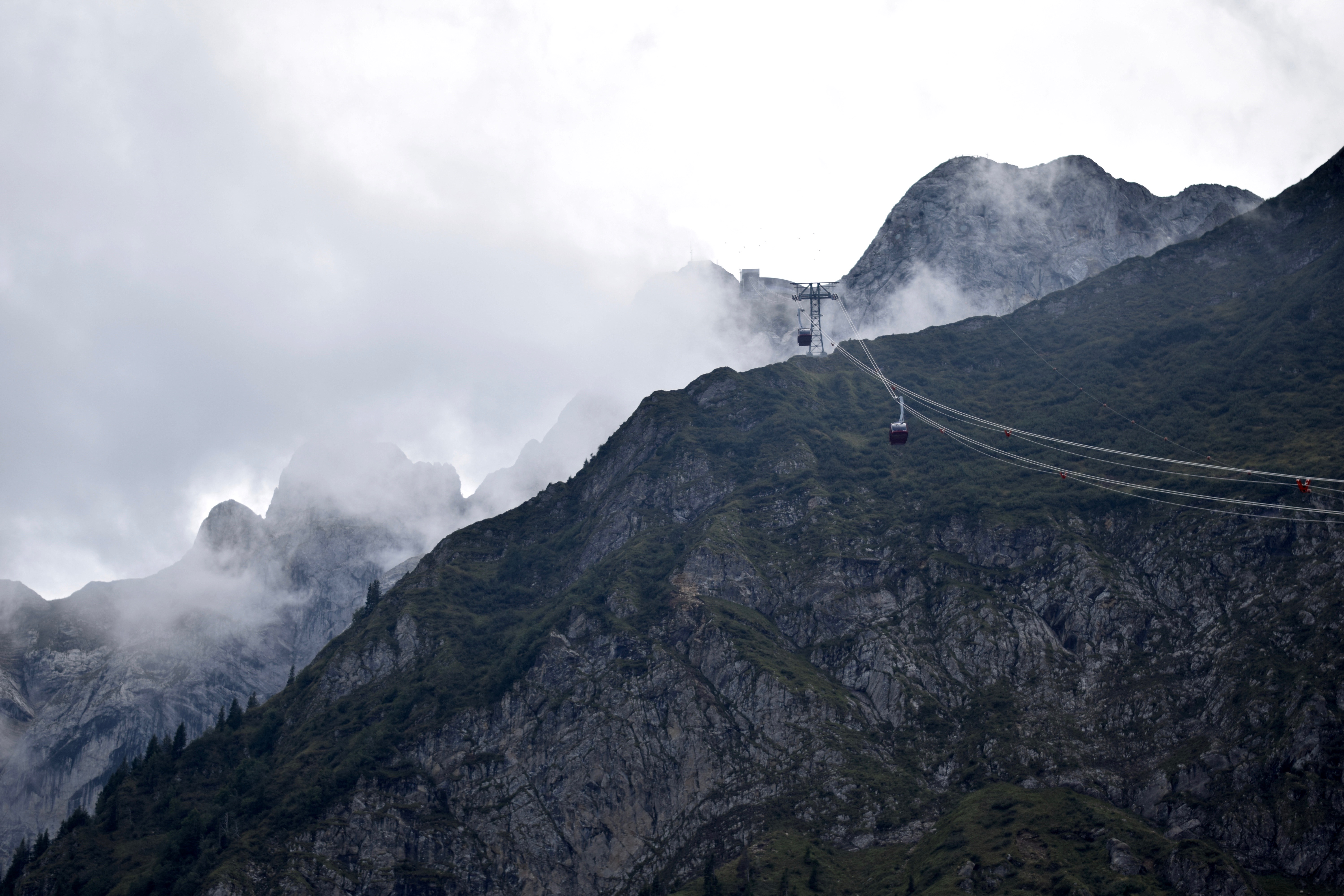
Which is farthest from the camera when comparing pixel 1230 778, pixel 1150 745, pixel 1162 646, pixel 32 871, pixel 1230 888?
pixel 32 871

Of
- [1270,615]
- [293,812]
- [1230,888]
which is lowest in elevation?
[1230,888]

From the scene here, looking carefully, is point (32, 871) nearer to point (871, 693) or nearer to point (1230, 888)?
point (871, 693)

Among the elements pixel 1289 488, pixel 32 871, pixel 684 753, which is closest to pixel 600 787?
pixel 684 753

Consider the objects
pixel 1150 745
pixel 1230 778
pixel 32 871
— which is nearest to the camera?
pixel 1230 778

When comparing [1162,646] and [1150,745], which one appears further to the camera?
[1162,646]

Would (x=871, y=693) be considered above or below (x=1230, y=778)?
above

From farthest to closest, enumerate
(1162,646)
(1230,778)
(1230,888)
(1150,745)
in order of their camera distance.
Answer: (1162,646)
(1150,745)
(1230,778)
(1230,888)

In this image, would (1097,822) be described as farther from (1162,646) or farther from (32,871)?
(32,871)

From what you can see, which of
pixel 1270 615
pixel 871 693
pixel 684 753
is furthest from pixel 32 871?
pixel 1270 615

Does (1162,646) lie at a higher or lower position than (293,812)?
lower
